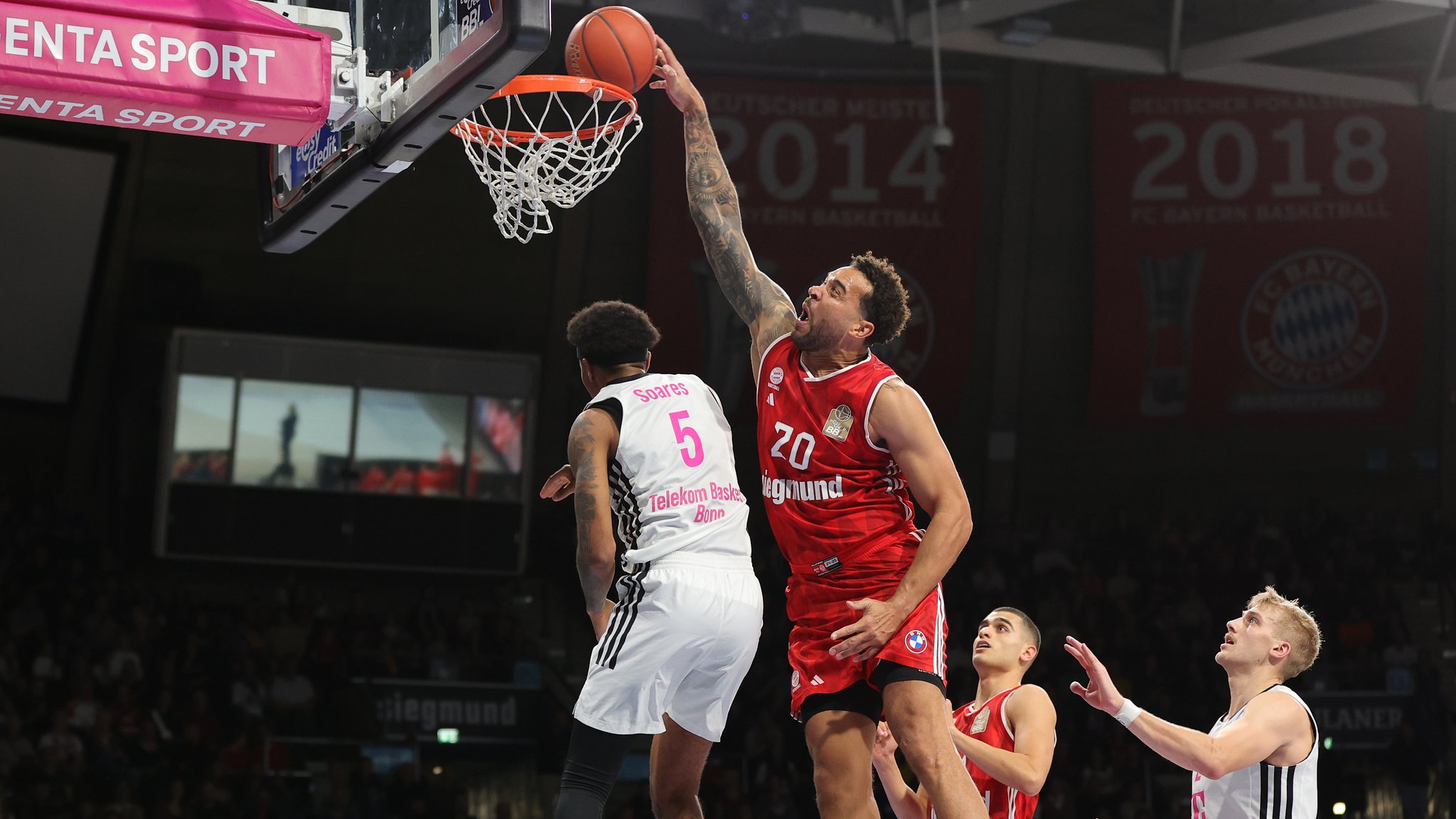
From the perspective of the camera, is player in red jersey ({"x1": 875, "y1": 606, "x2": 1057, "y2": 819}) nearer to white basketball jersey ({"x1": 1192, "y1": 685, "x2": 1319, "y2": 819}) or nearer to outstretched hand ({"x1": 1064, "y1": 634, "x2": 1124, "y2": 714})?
outstretched hand ({"x1": 1064, "y1": 634, "x2": 1124, "y2": 714})

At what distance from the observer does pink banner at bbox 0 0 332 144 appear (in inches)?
184

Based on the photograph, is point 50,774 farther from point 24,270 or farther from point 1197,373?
point 1197,373

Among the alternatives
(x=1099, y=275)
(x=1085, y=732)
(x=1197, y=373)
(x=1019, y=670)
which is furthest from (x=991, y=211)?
(x=1019, y=670)

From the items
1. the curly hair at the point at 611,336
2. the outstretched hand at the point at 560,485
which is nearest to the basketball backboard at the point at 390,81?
the curly hair at the point at 611,336

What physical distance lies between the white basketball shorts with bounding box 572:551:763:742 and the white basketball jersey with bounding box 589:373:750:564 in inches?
2.7

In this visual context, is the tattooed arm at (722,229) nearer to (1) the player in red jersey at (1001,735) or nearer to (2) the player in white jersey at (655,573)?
(2) the player in white jersey at (655,573)

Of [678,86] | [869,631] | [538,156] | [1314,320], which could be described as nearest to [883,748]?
[869,631]

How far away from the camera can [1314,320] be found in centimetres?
2106

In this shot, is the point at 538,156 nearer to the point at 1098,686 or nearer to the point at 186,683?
the point at 1098,686

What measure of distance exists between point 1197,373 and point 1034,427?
8.63 ft

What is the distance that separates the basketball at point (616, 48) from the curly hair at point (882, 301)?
1.44 meters

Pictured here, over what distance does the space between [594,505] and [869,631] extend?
0.88 meters

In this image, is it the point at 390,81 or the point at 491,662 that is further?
the point at 491,662

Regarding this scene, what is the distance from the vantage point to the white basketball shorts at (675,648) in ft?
14.9
